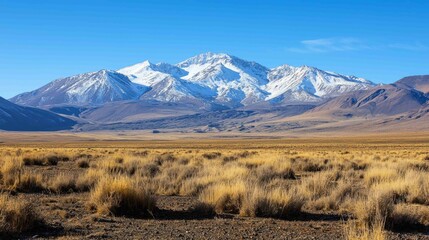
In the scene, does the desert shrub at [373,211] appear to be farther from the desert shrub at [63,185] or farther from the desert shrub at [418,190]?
the desert shrub at [63,185]

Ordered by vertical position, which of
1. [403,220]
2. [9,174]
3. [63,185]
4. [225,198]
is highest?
[9,174]

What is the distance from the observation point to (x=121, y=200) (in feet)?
42.0

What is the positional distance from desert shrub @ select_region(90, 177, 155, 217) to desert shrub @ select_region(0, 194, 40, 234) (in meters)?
2.16

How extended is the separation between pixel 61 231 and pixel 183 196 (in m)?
6.53

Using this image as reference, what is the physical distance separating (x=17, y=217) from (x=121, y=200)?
2.87m

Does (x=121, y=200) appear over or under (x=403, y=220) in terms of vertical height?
over

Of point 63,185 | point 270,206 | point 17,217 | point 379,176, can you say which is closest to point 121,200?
point 17,217

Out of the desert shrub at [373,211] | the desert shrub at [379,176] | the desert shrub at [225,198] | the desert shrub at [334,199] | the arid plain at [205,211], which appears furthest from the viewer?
the desert shrub at [379,176]

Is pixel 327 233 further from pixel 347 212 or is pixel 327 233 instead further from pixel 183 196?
pixel 183 196

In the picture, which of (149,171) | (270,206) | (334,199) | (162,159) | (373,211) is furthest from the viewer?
(162,159)

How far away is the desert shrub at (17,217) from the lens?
10073mm

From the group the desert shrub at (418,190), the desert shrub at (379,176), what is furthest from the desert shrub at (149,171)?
the desert shrub at (418,190)

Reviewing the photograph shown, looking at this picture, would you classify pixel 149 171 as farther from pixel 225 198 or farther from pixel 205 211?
pixel 205 211

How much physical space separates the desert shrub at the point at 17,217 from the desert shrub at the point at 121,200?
2157 mm
